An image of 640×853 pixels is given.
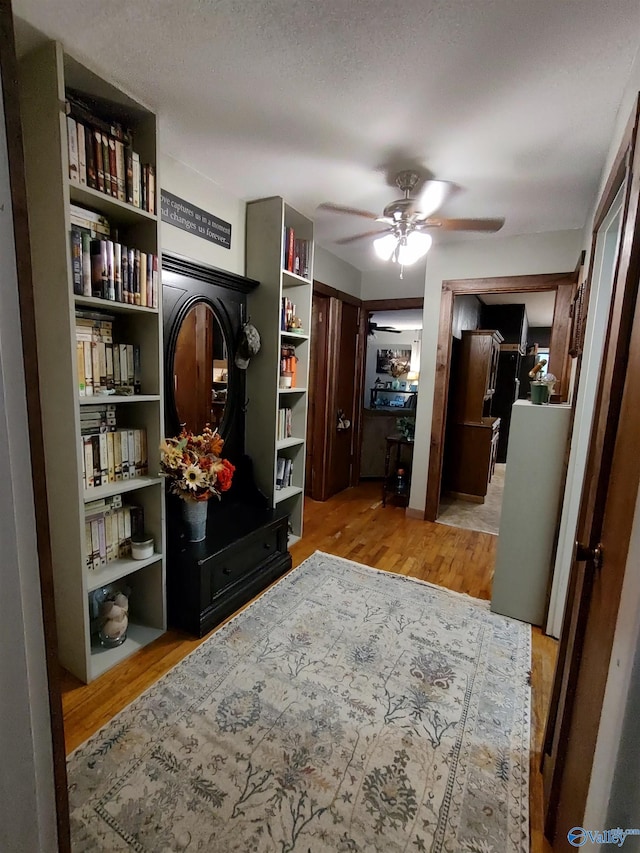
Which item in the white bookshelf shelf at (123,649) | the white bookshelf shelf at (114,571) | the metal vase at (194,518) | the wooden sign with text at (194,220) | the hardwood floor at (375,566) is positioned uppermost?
the wooden sign with text at (194,220)

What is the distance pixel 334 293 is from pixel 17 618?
363cm

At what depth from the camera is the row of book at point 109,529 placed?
1748 mm

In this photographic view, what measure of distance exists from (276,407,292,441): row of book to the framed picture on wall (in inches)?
114

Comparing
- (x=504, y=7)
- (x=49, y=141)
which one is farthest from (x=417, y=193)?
(x=49, y=141)

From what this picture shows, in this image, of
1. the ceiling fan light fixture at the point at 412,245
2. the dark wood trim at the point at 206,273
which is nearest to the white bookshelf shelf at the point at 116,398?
the dark wood trim at the point at 206,273

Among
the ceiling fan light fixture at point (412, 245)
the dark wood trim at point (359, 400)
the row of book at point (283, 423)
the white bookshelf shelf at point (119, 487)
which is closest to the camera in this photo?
the white bookshelf shelf at point (119, 487)

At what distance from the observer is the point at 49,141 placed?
4.59 ft

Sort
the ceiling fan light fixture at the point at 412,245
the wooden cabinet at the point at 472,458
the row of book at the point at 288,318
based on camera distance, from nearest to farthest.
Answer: the ceiling fan light fixture at the point at 412,245 → the row of book at the point at 288,318 → the wooden cabinet at the point at 472,458

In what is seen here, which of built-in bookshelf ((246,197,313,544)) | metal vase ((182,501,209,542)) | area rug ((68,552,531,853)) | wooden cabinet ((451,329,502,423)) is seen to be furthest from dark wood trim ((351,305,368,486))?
metal vase ((182,501,209,542))

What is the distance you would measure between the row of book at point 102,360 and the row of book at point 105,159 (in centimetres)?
53

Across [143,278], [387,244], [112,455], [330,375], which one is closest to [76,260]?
[143,278]

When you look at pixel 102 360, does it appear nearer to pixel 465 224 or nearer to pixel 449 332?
pixel 465 224

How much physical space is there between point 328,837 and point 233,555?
1.26 meters

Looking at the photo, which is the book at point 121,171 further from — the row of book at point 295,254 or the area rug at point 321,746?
the area rug at point 321,746
